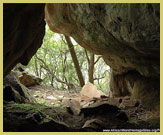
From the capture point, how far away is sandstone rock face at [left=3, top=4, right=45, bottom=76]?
3.58m

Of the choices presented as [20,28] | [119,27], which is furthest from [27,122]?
[119,27]

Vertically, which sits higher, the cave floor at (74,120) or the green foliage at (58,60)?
the green foliage at (58,60)

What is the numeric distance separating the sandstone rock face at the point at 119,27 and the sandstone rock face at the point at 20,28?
1.25 meters

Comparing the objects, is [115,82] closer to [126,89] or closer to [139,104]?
[126,89]

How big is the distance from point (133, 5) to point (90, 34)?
220 cm

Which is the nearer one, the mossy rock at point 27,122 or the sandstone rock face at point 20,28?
the sandstone rock face at point 20,28

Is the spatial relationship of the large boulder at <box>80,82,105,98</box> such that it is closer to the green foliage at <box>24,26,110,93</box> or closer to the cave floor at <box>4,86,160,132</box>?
the cave floor at <box>4,86,160,132</box>

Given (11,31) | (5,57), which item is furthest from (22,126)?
(11,31)

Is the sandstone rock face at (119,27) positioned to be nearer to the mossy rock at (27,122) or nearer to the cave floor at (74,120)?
the cave floor at (74,120)

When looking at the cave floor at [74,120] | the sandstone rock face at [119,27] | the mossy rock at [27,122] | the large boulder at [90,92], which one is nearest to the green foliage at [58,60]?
the large boulder at [90,92]

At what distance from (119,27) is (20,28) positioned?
8.59 ft

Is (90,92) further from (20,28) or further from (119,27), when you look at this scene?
(20,28)

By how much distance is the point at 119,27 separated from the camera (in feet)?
14.8

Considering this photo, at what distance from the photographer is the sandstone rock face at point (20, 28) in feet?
11.8
